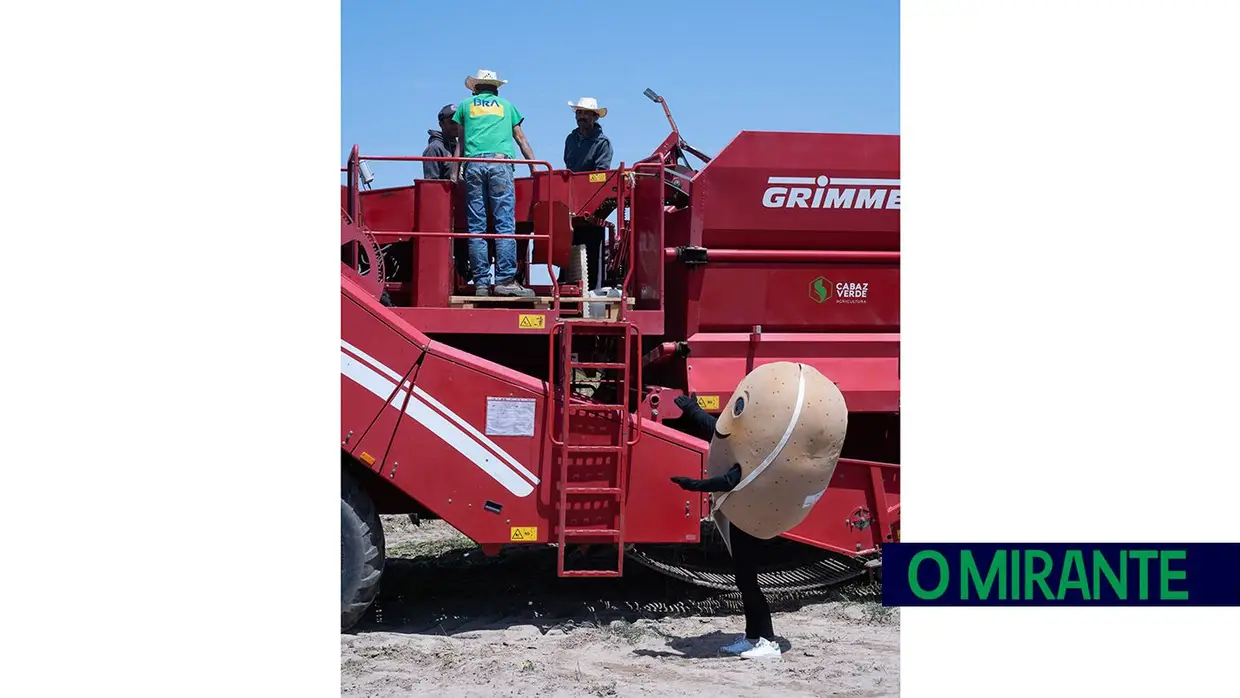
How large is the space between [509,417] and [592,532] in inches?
32.5

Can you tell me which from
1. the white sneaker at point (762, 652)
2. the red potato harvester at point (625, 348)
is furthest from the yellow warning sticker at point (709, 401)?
the white sneaker at point (762, 652)

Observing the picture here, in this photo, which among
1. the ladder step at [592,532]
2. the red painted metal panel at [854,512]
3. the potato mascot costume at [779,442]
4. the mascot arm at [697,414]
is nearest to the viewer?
the potato mascot costume at [779,442]

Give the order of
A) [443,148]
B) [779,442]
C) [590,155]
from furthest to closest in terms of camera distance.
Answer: [443,148], [590,155], [779,442]

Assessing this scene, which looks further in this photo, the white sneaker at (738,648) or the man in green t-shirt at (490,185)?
the man in green t-shirt at (490,185)

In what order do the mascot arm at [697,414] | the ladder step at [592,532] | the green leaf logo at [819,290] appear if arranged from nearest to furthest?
the mascot arm at [697,414] → the ladder step at [592,532] → the green leaf logo at [819,290]

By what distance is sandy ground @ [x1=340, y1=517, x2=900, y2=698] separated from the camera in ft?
20.4

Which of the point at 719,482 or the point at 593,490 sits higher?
the point at 719,482

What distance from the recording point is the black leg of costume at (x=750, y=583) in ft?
21.6

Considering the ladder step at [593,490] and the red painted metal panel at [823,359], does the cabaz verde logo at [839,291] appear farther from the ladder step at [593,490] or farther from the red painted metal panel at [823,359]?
the ladder step at [593,490]

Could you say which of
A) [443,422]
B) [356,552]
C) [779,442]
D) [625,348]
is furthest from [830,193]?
[356,552]

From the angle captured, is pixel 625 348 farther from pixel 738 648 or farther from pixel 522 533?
pixel 738 648

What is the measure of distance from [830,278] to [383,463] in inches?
124
